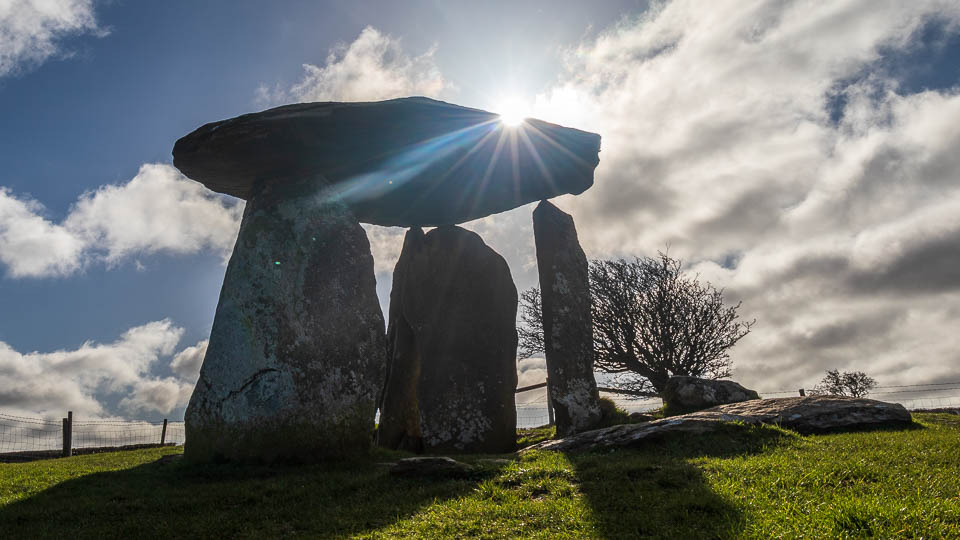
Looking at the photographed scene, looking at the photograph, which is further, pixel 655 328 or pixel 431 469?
pixel 655 328

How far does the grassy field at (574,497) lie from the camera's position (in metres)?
5.61

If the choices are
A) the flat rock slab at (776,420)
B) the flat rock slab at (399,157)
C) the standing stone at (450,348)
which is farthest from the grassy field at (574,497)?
the flat rock slab at (399,157)

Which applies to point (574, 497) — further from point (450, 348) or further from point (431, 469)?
point (450, 348)

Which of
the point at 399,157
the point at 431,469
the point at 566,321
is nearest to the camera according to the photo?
the point at 431,469

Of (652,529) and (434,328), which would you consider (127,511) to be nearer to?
(652,529)

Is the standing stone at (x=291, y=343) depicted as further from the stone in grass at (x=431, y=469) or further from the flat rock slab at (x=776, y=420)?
the flat rock slab at (x=776, y=420)

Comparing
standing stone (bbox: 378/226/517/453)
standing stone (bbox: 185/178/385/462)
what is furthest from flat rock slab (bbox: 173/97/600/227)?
standing stone (bbox: 378/226/517/453)

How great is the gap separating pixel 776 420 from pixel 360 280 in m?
8.39

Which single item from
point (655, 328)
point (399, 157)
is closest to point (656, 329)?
point (655, 328)

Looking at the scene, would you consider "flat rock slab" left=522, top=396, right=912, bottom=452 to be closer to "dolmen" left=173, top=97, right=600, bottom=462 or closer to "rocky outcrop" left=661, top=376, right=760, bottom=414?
"dolmen" left=173, top=97, right=600, bottom=462

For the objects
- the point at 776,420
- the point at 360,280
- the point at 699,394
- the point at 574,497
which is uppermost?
the point at 360,280

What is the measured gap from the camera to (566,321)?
1497cm

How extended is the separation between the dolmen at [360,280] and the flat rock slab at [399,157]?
0.04m

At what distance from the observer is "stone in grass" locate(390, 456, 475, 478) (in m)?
8.52
